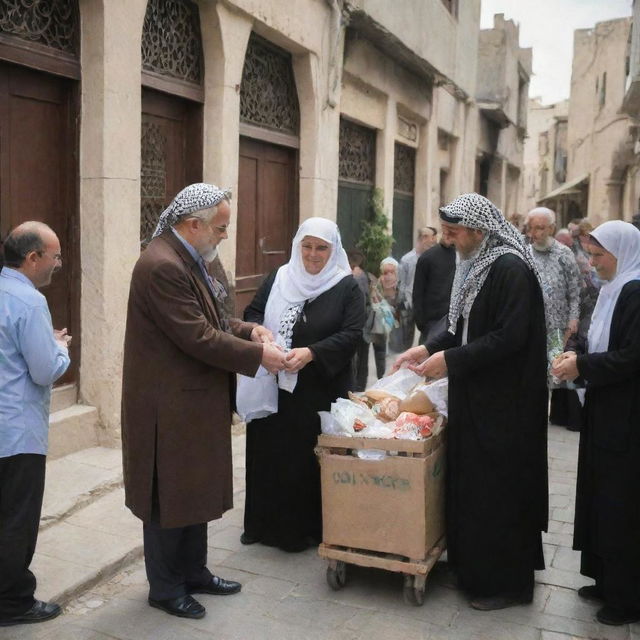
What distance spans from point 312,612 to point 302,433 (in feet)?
3.05

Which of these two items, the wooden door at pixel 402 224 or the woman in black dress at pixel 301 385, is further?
the wooden door at pixel 402 224

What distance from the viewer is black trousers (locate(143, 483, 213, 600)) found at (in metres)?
3.19

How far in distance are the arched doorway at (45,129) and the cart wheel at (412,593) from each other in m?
2.82

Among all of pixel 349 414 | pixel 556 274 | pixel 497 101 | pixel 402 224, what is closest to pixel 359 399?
pixel 349 414

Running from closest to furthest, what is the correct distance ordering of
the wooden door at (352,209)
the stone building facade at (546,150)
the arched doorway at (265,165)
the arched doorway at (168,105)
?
1. the arched doorway at (168,105)
2. the arched doorway at (265,165)
3. the wooden door at (352,209)
4. the stone building facade at (546,150)

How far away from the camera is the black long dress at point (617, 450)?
310cm

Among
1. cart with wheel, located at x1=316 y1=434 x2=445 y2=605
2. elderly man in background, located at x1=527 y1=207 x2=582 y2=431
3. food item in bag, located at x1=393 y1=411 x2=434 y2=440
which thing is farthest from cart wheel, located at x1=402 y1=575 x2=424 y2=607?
elderly man in background, located at x1=527 y1=207 x2=582 y2=431

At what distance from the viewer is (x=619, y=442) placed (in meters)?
3.15

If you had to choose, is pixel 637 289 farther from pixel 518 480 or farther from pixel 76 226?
pixel 76 226

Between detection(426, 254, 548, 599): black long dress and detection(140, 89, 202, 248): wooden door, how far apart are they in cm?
323

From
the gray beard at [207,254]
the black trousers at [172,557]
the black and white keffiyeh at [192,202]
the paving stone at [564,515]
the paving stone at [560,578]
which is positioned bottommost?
the paving stone at [560,578]

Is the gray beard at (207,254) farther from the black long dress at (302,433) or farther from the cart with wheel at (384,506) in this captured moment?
the cart with wheel at (384,506)

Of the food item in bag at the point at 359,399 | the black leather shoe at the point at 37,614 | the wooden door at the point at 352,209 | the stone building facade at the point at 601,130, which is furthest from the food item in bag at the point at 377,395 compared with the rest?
the stone building facade at the point at 601,130

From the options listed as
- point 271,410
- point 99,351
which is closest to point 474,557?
point 271,410
